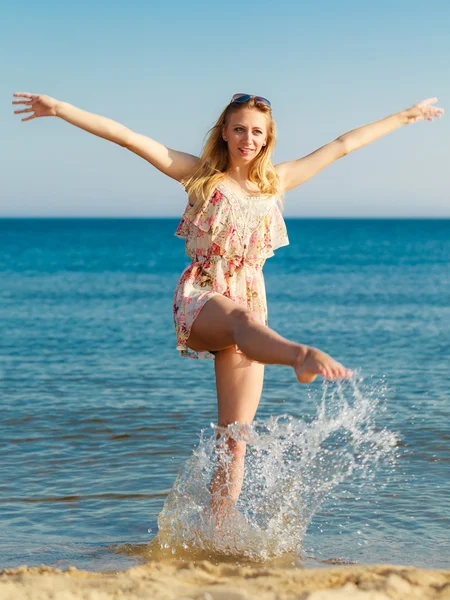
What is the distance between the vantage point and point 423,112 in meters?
5.69

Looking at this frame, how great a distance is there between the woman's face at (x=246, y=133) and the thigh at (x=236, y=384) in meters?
1.15

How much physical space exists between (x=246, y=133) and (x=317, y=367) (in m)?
1.64

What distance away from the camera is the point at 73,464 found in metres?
7.27

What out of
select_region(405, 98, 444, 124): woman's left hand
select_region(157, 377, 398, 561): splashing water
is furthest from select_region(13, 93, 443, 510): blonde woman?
select_region(405, 98, 444, 124): woman's left hand

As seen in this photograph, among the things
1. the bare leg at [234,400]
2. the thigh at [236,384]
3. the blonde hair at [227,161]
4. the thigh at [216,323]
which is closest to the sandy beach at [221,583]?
the bare leg at [234,400]

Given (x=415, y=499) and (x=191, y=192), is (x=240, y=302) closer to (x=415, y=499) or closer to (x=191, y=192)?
(x=191, y=192)

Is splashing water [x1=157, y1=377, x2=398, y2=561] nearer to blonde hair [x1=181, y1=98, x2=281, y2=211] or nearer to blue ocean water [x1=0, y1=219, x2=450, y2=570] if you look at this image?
blue ocean water [x1=0, y1=219, x2=450, y2=570]

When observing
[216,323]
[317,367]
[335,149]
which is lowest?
[317,367]

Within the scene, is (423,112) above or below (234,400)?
above

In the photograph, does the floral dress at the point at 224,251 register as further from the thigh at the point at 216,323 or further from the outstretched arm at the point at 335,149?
the outstretched arm at the point at 335,149

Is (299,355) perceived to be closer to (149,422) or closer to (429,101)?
(429,101)

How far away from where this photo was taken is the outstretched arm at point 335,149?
522 cm

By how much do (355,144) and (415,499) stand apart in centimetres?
268

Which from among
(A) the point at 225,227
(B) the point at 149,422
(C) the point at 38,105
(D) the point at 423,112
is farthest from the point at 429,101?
(B) the point at 149,422
